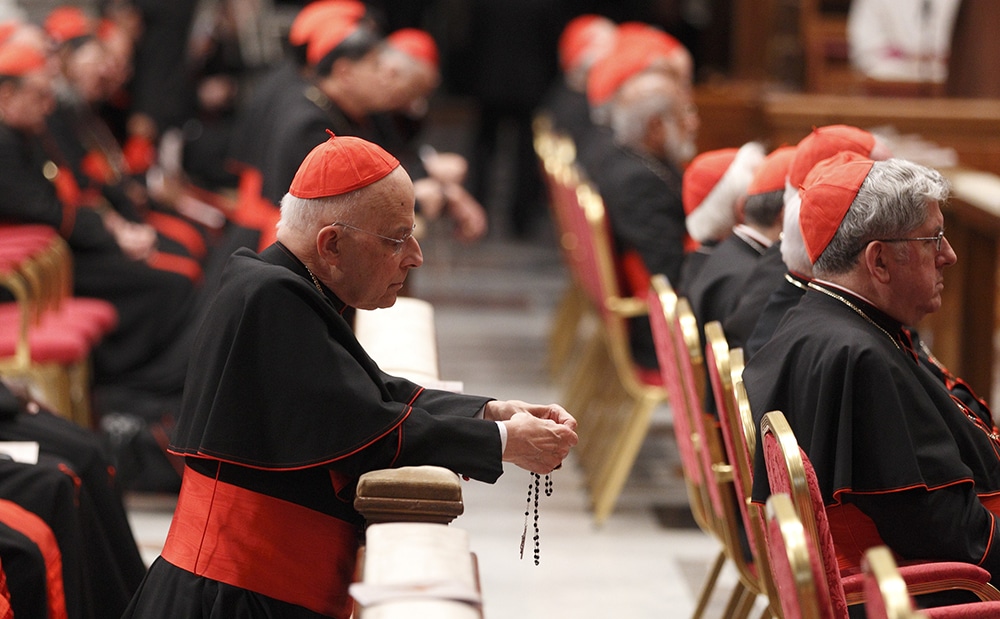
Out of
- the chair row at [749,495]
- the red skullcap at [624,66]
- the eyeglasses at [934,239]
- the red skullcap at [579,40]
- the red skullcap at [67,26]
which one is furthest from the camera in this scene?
the red skullcap at [579,40]

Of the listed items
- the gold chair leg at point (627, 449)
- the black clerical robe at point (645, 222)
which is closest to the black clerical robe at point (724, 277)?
the gold chair leg at point (627, 449)

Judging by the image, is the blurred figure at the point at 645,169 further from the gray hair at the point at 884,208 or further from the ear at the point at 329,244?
the ear at the point at 329,244

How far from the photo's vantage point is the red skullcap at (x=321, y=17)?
534cm

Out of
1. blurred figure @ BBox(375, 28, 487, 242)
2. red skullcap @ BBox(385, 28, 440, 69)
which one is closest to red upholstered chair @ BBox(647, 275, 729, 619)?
blurred figure @ BBox(375, 28, 487, 242)

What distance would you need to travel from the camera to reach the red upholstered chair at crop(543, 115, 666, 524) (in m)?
4.89

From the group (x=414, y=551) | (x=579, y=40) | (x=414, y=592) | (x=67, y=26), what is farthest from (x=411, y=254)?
(x=579, y=40)

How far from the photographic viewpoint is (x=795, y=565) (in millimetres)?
1815

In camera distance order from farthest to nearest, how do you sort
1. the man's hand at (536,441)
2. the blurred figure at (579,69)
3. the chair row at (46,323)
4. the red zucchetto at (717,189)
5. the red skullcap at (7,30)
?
1. the blurred figure at (579,69)
2. the red skullcap at (7,30)
3. the chair row at (46,323)
4. the red zucchetto at (717,189)
5. the man's hand at (536,441)

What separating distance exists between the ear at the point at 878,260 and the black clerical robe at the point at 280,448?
853 mm

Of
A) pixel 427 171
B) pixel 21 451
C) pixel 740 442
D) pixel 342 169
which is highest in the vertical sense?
pixel 342 169

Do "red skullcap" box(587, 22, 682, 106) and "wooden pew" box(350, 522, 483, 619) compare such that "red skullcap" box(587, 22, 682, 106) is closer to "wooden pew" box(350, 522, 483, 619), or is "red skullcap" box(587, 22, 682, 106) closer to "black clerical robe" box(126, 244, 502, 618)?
"black clerical robe" box(126, 244, 502, 618)

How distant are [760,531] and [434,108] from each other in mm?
11272

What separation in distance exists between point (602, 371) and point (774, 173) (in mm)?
2572

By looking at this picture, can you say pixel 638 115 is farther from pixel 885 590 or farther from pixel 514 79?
pixel 514 79
